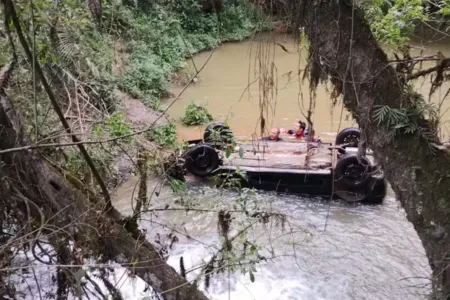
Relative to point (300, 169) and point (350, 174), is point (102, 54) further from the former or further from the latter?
point (350, 174)

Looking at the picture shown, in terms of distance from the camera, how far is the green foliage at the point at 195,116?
1084 cm

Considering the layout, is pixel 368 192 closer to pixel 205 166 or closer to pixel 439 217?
pixel 205 166

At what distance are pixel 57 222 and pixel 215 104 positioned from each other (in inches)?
359

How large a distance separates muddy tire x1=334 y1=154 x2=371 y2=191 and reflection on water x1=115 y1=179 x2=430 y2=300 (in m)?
0.38

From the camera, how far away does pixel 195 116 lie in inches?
427

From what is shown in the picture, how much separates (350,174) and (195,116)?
14.1 ft

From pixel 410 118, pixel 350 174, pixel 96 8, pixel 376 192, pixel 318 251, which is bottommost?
pixel 318 251

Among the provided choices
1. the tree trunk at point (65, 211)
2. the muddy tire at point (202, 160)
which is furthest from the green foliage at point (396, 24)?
the muddy tire at point (202, 160)

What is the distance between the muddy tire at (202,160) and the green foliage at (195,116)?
9.14 feet

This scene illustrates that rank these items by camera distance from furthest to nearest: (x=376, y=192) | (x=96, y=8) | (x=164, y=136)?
(x=164, y=136) < (x=376, y=192) < (x=96, y=8)

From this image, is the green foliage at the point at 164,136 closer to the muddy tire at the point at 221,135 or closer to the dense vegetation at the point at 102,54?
the dense vegetation at the point at 102,54

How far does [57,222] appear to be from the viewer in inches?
130

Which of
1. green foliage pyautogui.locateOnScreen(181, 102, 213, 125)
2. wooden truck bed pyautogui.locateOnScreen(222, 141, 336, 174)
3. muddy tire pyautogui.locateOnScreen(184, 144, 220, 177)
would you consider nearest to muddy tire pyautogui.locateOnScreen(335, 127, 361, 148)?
wooden truck bed pyautogui.locateOnScreen(222, 141, 336, 174)

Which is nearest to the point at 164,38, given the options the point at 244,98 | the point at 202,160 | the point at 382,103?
the point at 244,98
